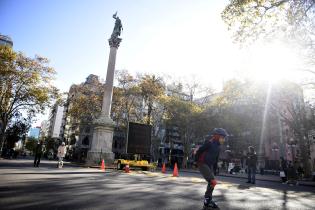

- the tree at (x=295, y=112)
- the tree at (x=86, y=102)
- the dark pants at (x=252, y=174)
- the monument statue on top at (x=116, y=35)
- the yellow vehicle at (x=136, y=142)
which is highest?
the monument statue on top at (x=116, y=35)

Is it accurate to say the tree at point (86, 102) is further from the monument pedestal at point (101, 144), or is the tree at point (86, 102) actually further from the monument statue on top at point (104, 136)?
the monument pedestal at point (101, 144)

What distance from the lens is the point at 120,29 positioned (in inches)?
1115

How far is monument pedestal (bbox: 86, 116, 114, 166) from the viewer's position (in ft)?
76.3

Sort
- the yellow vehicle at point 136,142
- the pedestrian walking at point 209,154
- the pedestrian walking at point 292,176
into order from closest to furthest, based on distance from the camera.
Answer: the pedestrian walking at point 209,154 → the pedestrian walking at point 292,176 → the yellow vehicle at point 136,142

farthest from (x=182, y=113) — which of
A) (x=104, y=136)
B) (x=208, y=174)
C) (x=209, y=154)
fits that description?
(x=208, y=174)

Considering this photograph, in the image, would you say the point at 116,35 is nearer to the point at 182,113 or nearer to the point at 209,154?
the point at 182,113

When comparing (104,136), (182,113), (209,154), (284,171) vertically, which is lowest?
(284,171)

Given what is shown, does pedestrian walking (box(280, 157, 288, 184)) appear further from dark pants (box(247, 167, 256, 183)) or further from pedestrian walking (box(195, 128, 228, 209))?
pedestrian walking (box(195, 128, 228, 209))

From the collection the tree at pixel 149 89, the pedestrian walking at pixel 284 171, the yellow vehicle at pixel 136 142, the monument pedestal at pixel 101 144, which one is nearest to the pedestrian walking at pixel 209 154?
the yellow vehicle at pixel 136 142

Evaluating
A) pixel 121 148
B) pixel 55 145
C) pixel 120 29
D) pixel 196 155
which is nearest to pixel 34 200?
pixel 196 155

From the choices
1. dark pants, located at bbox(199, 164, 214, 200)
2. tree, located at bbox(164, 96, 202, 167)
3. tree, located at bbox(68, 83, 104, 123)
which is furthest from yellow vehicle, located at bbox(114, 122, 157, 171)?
tree, located at bbox(68, 83, 104, 123)

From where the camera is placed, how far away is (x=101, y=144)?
23.6 meters

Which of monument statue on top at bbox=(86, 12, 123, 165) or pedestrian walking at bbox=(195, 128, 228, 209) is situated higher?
monument statue on top at bbox=(86, 12, 123, 165)

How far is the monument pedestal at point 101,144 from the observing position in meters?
23.2
